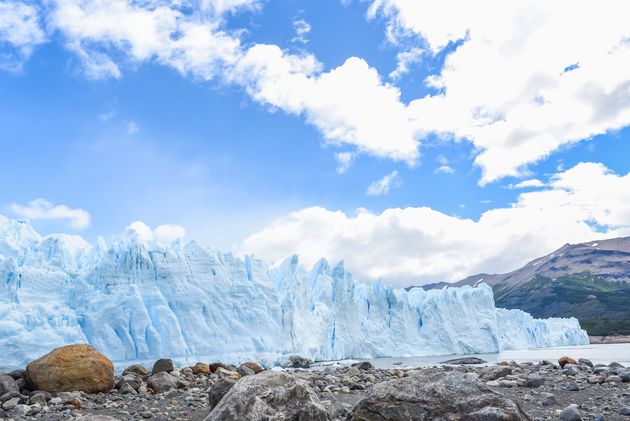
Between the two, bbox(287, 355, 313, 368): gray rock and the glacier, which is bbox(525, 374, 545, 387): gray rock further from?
the glacier

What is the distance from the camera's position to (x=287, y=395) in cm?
379

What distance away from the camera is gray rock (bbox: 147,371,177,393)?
7352 mm

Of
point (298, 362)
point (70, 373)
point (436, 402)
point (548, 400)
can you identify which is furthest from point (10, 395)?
point (298, 362)

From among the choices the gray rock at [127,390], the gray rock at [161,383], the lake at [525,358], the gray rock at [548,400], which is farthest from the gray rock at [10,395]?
the lake at [525,358]

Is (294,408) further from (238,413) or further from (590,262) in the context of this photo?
(590,262)

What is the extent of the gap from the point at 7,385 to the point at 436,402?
19.4 feet

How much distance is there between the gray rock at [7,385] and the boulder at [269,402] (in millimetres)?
4461

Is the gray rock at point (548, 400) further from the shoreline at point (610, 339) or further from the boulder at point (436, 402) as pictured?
the shoreline at point (610, 339)

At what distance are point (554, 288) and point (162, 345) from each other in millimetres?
98404

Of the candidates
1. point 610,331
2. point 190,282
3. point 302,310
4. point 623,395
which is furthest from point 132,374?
point 610,331

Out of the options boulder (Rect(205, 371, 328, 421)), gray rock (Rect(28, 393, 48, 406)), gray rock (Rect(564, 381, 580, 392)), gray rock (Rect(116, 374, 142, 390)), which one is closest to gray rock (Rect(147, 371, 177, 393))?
gray rock (Rect(116, 374, 142, 390))

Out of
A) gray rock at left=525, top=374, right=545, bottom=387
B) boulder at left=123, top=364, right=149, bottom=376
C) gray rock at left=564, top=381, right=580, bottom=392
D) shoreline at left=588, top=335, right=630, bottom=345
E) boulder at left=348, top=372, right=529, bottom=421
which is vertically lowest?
shoreline at left=588, top=335, right=630, bottom=345

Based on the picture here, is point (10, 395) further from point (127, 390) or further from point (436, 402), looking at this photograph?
point (436, 402)

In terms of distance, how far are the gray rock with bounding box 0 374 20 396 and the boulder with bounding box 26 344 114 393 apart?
256mm
